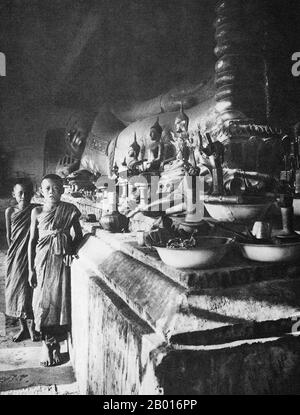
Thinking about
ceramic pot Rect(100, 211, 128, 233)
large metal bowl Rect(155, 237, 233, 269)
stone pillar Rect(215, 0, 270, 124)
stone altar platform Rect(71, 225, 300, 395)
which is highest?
stone pillar Rect(215, 0, 270, 124)

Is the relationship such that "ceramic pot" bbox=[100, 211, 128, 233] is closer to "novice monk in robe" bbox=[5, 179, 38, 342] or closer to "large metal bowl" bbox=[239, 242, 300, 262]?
"novice monk in robe" bbox=[5, 179, 38, 342]

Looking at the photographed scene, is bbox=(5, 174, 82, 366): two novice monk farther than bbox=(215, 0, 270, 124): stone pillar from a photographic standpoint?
No

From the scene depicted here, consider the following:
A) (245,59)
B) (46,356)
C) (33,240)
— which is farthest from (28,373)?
(245,59)

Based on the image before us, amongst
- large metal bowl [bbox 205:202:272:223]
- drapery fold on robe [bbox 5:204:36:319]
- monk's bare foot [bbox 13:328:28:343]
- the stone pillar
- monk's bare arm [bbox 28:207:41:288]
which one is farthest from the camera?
the stone pillar

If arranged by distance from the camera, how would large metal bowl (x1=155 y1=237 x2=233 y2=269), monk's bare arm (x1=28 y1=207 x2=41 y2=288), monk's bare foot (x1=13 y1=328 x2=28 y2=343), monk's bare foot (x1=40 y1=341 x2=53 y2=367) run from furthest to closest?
monk's bare foot (x1=13 y1=328 x2=28 y2=343), monk's bare arm (x1=28 y1=207 x2=41 y2=288), monk's bare foot (x1=40 y1=341 x2=53 y2=367), large metal bowl (x1=155 y1=237 x2=233 y2=269)

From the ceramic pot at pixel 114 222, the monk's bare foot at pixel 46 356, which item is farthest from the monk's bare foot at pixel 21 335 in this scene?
the ceramic pot at pixel 114 222

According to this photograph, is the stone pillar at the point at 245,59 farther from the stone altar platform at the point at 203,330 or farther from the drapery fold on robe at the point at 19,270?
the stone altar platform at the point at 203,330

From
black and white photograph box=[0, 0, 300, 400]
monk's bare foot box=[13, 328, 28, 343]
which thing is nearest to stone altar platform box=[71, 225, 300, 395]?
black and white photograph box=[0, 0, 300, 400]

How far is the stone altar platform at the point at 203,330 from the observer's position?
1445 millimetres

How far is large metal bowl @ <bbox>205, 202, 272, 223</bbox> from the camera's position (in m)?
2.37

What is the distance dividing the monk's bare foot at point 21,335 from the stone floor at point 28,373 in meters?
0.05

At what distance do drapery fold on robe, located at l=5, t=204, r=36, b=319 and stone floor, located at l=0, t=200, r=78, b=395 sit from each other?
1.19 feet

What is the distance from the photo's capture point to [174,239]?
1873 mm
